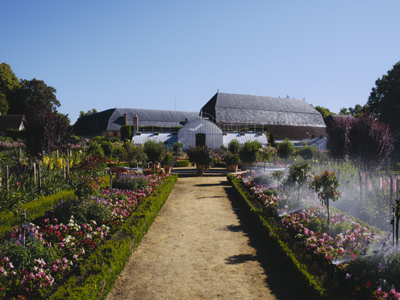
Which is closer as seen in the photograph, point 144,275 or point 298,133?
point 144,275

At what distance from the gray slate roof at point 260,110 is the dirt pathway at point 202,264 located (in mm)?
34839

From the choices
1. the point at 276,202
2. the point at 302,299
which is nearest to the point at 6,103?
the point at 276,202

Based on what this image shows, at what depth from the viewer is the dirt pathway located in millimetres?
4012

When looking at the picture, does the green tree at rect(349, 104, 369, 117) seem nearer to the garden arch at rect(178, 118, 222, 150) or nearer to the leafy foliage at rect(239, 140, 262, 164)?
the leafy foliage at rect(239, 140, 262, 164)

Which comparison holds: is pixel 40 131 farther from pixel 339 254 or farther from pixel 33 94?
pixel 33 94

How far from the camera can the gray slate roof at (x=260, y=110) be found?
141ft

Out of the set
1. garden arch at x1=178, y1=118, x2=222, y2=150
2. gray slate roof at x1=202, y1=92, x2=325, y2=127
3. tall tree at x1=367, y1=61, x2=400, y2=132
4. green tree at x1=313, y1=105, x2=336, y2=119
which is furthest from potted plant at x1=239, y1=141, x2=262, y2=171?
green tree at x1=313, y1=105, x2=336, y2=119

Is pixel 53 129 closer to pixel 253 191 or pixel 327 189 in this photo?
pixel 253 191

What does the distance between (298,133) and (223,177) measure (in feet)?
113

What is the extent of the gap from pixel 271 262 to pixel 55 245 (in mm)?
3338

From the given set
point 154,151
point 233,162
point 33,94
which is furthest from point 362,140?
point 33,94

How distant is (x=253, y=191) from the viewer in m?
9.93

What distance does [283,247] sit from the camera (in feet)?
16.0

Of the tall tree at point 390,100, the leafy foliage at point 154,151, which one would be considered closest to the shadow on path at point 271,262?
the leafy foliage at point 154,151
